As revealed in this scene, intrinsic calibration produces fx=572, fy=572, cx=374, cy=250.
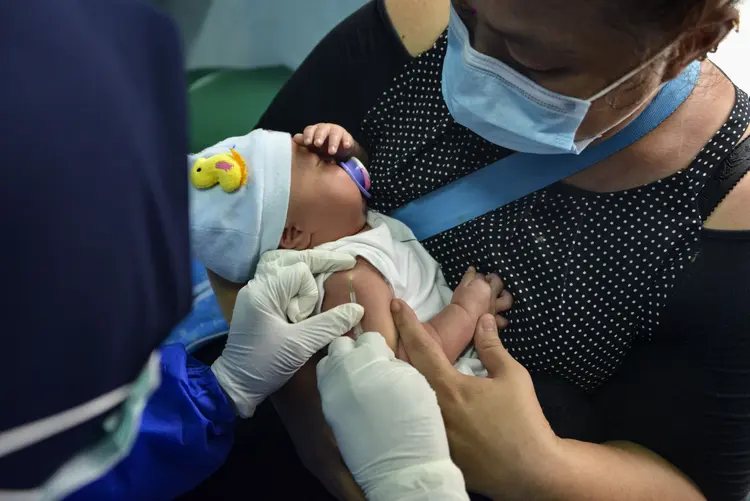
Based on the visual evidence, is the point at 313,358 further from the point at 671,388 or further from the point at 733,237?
the point at 733,237

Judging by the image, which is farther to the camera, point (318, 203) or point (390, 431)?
point (318, 203)

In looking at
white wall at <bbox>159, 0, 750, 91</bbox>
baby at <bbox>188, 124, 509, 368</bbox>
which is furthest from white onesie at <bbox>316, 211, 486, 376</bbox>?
white wall at <bbox>159, 0, 750, 91</bbox>

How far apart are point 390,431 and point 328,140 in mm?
631

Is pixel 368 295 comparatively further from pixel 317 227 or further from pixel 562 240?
pixel 562 240

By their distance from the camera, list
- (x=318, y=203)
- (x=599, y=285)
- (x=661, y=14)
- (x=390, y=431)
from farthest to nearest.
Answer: (x=318, y=203) < (x=599, y=285) < (x=390, y=431) < (x=661, y=14)

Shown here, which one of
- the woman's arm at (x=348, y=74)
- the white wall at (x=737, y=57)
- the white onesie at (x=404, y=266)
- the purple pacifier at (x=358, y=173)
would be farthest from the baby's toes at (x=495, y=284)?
the white wall at (x=737, y=57)

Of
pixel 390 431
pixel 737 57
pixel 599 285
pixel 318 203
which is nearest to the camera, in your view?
pixel 390 431

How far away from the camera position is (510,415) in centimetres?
93

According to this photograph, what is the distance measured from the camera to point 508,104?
91 cm

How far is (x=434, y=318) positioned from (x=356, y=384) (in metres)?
0.27

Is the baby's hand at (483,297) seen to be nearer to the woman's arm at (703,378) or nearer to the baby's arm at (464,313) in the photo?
the baby's arm at (464,313)

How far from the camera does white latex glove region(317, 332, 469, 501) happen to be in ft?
2.69

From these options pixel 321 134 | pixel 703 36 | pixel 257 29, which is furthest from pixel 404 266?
pixel 257 29

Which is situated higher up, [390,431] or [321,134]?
[321,134]
